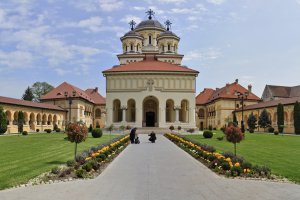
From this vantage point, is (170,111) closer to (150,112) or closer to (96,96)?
(150,112)

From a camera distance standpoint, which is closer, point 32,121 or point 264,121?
point 264,121

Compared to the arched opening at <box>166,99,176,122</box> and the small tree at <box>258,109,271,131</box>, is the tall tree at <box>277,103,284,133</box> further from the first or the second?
the arched opening at <box>166,99,176,122</box>

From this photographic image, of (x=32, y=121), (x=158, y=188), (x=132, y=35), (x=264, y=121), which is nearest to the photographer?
(x=158, y=188)

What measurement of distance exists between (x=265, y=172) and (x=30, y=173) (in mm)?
8103

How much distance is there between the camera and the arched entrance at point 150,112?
64750mm

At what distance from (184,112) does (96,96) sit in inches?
1324

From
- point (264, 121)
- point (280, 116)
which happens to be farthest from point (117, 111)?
point (280, 116)

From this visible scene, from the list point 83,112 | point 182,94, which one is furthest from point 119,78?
point 83,112

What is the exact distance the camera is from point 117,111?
65.8 metres

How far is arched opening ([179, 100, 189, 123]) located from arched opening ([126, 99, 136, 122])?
940 cm

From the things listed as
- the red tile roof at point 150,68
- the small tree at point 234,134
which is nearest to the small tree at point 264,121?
the red tile roof at point 150,68

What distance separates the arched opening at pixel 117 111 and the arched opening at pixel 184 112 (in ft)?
40.0

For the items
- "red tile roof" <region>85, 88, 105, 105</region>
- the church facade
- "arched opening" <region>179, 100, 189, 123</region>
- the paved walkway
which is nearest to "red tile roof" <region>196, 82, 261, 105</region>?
"arched opening" <region>179, 100, 189, 123</region>

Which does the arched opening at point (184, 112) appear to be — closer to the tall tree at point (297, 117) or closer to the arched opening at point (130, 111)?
the arched opening at point (130, 111)
